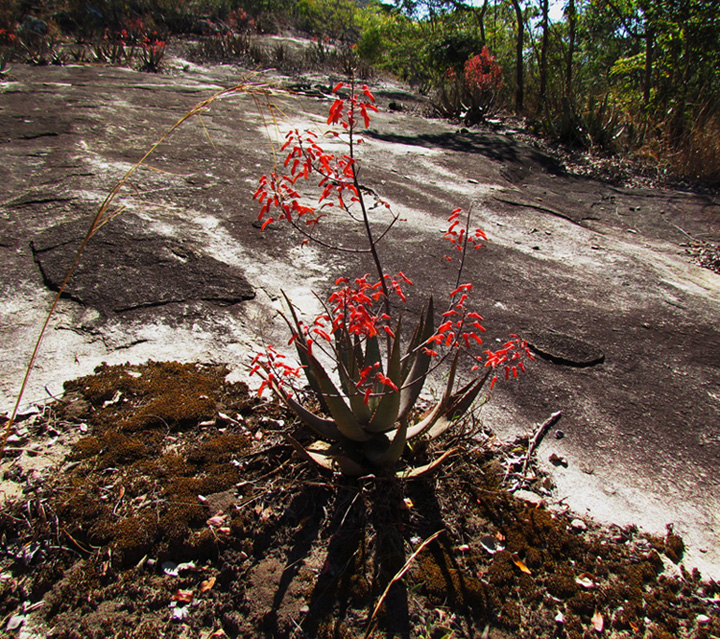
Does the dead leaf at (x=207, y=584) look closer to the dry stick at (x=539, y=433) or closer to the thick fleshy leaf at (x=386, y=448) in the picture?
the thick fleshy leaf at (x=386, y=448)

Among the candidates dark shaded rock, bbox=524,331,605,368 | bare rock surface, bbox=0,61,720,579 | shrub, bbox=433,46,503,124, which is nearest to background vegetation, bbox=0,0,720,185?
shrub, bbox=433,46,503,124

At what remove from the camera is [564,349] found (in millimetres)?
2859

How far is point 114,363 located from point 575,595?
2214 millimetres

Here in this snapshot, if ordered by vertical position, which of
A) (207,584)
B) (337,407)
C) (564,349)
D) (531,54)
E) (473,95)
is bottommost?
(207,584)

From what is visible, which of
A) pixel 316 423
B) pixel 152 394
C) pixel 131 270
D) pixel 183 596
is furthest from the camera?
pixel 131 270

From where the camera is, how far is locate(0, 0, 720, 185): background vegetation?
7.36 m

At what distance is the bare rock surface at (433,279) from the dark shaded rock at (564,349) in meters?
0.01

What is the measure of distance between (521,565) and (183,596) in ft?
3.69

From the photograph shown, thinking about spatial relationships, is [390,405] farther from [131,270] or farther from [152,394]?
[131,270]

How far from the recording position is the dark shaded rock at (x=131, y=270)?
9.20 ft

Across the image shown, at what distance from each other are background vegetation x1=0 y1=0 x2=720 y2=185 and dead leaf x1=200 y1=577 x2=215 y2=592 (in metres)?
7.55

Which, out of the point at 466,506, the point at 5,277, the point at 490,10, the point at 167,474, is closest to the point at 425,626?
the point at 466,506

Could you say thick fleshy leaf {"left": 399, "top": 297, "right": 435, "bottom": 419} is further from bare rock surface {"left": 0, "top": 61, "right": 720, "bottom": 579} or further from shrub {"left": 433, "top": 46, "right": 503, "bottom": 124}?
shrub {"left": 433, "top": 46, "right": 503, "bottom": 124}

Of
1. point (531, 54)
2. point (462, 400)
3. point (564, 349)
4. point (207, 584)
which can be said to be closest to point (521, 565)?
point (462, 400)
